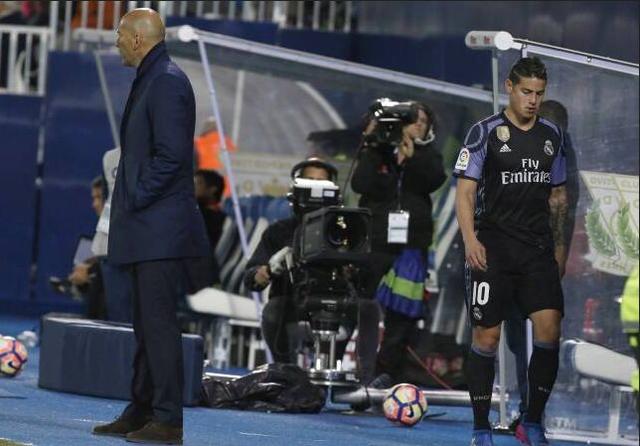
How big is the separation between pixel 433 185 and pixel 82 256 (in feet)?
13.2

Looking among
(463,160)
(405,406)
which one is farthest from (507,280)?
(405,406)

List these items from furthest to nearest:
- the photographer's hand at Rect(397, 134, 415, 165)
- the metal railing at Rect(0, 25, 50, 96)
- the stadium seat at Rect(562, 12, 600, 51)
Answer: the metal railing at Rect(0, 25, 50, 96) → the stadium seat at Rect(562, 12, 600, 51) → the photographer's hand at Rect(397, 134, 415, 165)

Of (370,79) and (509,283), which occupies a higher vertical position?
(370,79)

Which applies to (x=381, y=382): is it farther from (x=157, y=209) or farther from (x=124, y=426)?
(x=157, y=209)

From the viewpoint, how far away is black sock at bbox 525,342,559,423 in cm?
880

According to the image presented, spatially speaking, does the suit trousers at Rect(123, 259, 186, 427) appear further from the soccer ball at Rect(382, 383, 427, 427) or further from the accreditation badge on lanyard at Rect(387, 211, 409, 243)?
the accreditation badge on lanyard at Rect(387, 211, 409, 243)

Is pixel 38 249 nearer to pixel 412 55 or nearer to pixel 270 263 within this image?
pixel 412 55

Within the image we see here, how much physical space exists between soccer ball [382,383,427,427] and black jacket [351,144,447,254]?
132 centimetres

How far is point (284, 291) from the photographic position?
452 inches

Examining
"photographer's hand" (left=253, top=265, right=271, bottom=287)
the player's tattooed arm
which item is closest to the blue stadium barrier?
"photographer's hand" (left=253, top=265, right=271, bottom=287)

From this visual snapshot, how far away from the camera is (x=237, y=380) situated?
10953mm

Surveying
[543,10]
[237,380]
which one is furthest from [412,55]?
[237,380]

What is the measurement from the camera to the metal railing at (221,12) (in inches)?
713

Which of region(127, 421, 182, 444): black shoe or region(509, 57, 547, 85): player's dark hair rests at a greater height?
region(509, 57, 547, 85): player's dark hair
